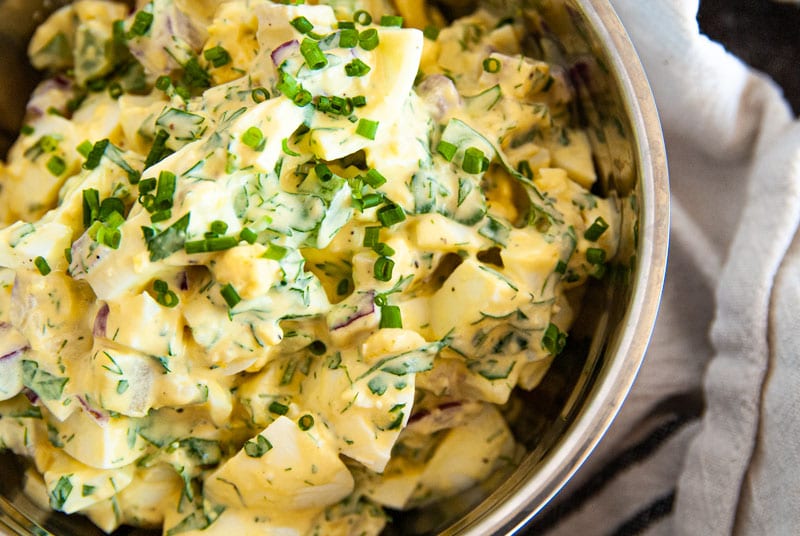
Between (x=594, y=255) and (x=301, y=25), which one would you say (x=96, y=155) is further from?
(x=594, y=255)

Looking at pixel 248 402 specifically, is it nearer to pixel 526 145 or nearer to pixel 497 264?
pixel 497 264

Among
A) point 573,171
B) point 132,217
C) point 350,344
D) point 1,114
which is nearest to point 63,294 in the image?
point 132,217

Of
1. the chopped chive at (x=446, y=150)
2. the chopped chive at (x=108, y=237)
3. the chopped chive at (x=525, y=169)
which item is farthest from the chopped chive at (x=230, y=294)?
the chopped chive at (x=525, y=169)

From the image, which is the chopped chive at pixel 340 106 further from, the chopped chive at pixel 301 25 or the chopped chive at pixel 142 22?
the chopped chive at pixel 142 22

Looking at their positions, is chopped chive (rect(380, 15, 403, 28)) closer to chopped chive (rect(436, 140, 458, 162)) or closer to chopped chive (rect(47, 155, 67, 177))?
chopped chive (rect(436, 140, 458, 162))

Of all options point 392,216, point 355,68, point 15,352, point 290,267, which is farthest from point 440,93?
point 15,352

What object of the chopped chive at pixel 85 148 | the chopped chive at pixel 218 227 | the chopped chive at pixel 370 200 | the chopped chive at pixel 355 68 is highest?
the chopped chive at pixel 355 68
